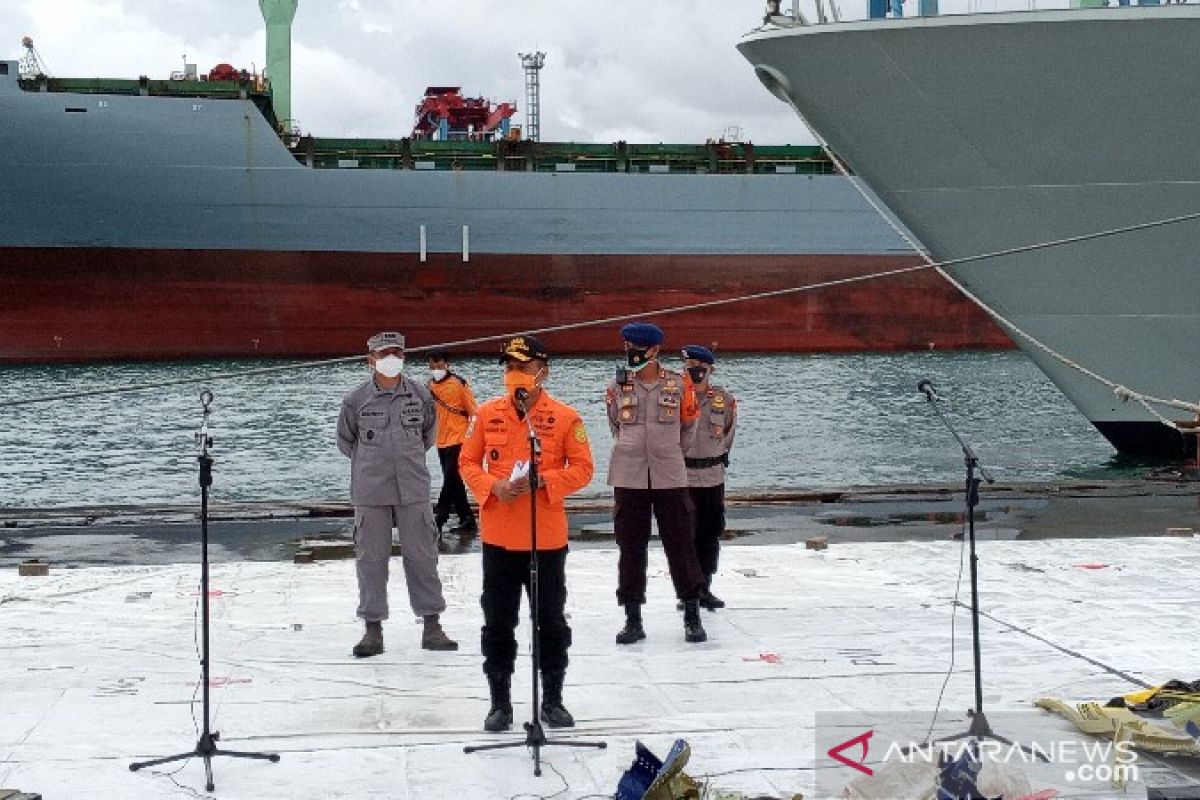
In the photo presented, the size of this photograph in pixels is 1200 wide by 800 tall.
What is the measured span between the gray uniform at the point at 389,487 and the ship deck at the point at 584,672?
12.1 inches

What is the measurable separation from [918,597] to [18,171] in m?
33.6

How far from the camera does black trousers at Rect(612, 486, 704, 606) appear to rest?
585 cm

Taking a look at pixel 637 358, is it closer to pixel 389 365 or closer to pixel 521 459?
pixel 389 365

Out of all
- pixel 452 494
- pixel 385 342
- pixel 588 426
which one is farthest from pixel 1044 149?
pixel 588 426

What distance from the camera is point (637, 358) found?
19.1ft

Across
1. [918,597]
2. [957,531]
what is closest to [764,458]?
[957,531]

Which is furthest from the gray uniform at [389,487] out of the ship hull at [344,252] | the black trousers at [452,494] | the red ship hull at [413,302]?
the red ship hull at [413,302]

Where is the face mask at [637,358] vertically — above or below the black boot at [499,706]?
above

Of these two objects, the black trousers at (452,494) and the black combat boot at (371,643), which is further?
the black trousers at (452,494)

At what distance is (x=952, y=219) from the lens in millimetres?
13688

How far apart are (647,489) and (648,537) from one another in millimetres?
205

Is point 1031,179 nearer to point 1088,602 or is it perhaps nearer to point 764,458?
point 1088,602

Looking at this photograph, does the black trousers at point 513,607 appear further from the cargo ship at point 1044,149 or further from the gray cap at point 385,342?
the cargo ship at point 1044,149

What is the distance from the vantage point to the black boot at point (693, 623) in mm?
5824
